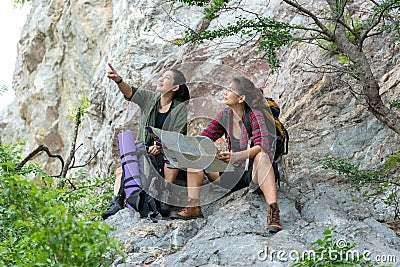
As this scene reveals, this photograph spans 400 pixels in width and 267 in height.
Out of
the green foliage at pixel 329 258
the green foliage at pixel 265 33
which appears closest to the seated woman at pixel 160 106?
the green foliage at pixel 265 33

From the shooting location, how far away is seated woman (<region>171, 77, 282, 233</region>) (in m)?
5.66

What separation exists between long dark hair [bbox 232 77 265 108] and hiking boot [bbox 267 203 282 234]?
4.14ft

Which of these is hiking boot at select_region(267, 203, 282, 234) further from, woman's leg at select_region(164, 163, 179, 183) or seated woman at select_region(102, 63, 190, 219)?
seated woman at select_region(102, 63, 190, 219)

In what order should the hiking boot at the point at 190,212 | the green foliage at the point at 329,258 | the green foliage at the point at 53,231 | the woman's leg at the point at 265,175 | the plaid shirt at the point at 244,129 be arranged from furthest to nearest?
the hiking boot at the point at 190,212 < the plaid shirt at the point at 244,129 < the woman's leg at the point at 265,175 < the green foliage at the point at 329,258 < the green foliage at the point at 53,231

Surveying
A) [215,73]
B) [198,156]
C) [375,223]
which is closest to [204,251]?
[198,156]

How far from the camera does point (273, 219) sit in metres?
5.36

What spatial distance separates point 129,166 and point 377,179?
2773 millimetres

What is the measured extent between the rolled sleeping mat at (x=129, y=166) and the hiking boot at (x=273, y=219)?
158 centimetres

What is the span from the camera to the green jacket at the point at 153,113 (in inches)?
256

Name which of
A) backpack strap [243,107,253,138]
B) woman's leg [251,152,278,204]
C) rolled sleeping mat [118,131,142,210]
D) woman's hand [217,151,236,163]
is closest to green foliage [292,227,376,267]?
woman's leg [251,152,278,204]

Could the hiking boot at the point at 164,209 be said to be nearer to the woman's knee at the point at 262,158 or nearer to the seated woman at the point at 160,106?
the seated woman at the point at 160,106

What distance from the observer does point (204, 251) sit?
4984mm

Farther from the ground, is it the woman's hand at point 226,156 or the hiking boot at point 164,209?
the woman's hand at point 226,156

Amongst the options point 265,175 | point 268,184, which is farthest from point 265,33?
point 268,184
